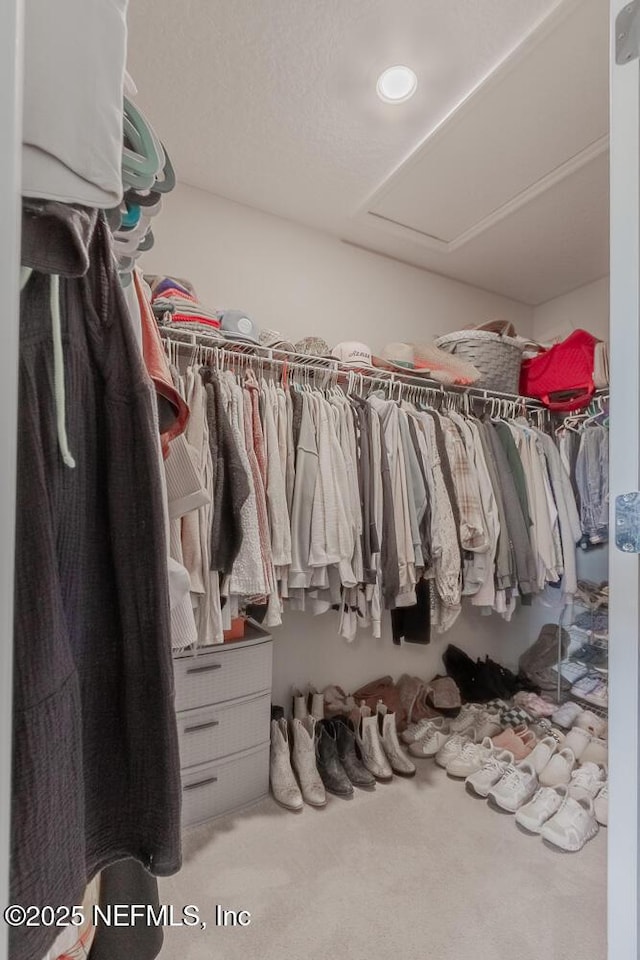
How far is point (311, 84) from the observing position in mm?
1420

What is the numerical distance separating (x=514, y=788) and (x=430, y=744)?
378mm

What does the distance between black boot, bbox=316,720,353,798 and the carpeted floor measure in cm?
5

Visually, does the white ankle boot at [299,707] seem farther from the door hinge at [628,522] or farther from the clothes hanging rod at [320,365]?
the door hinge at [628,522]

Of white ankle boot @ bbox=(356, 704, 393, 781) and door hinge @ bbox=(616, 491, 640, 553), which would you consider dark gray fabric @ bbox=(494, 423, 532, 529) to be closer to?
white ankle boot @ bbox=(356, 704, 393, 781)

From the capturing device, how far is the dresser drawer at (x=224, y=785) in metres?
1.47

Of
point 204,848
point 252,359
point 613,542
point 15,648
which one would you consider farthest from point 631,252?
point 204,848

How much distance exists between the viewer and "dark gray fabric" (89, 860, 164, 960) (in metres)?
0.77

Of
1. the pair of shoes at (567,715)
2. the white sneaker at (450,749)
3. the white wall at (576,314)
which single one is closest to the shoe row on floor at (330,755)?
the white sneaker at (450,749)

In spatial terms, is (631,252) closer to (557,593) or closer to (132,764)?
(132,764)

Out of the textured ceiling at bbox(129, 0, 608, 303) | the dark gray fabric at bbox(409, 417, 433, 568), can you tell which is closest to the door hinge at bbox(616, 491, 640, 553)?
the dark gray fabric at bbox(409, 417, 433, 568)

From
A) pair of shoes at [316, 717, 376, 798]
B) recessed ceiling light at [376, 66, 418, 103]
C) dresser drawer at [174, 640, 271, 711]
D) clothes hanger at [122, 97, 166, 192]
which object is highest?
recessed ceiling light at [376, 66, 418, 103]

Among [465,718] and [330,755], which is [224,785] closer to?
[330,755]

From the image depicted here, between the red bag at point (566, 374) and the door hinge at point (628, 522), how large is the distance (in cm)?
201

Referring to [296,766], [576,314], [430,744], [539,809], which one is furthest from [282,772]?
[576,314]
